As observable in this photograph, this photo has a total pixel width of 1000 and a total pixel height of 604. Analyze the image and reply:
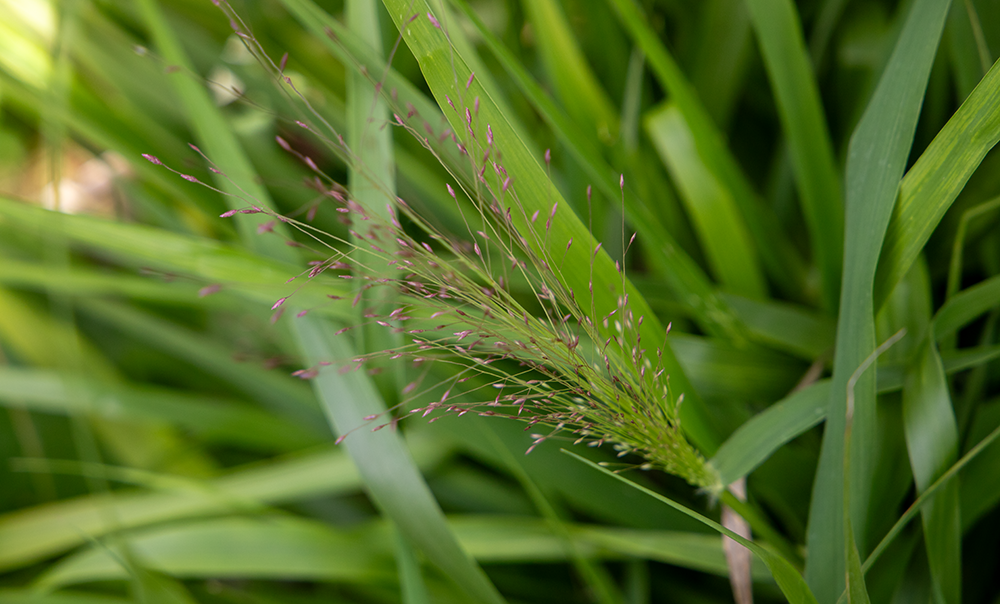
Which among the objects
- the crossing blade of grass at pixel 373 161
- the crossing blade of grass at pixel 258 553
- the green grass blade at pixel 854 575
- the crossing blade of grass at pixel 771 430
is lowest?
the green grass blade at pixel 854 575

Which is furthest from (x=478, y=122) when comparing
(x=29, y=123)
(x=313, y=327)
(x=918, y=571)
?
(x=29, y=123)

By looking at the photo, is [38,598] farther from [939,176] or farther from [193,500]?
[939,176]

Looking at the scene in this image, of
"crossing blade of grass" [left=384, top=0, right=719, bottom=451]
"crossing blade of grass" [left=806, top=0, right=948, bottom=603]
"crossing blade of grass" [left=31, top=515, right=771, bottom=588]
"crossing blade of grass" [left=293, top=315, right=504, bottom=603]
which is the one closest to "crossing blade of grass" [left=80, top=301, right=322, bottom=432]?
"crossing blade of grass" [left=31, top=515, right=771, bottom=588]

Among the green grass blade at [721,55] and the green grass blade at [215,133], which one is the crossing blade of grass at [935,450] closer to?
the green grass blade at [721,55]

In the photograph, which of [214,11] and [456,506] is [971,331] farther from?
[214,11]

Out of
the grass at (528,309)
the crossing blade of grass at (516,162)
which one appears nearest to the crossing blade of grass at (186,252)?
the grass at (528,309)
